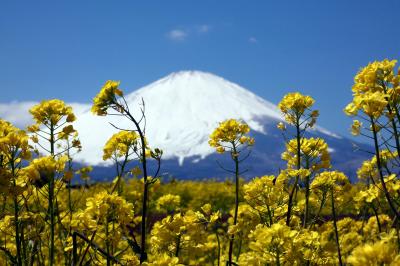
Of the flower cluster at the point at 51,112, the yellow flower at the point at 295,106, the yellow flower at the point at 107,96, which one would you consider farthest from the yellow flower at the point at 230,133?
the yellow flower at the point at 107,96

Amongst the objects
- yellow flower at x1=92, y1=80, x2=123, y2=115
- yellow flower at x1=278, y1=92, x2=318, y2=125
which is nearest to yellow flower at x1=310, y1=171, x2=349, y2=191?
yellow flower at x1=278, y1=92, x2=318, y2=125

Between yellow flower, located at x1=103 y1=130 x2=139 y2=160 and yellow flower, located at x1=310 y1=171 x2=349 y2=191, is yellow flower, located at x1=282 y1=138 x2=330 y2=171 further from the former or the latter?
yellow flower, located at x1=103 y1=130 x2=139 y2=160

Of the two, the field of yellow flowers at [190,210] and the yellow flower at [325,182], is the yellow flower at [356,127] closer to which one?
the field of yellow flowers at [190,210]

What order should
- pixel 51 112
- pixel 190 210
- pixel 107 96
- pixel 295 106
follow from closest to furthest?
pixel 107 96 → pixel 190 210 → pixel 51 112 → pixel 295 106

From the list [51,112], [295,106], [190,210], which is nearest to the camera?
[190,210]

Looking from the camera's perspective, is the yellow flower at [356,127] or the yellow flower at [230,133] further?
the yellow flower at [230,133]

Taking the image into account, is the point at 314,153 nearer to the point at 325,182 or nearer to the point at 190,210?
the point at 325,182

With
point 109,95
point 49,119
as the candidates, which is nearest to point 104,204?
point 109,95

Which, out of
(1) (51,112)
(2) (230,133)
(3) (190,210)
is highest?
(1) (51,112)

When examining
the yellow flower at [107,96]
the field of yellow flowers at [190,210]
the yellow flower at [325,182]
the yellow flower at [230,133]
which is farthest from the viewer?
the yellow flower at [230,133]

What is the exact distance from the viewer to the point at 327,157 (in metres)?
4.25

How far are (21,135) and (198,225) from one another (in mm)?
1424

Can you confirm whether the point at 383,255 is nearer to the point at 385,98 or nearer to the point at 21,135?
the point at 385,98

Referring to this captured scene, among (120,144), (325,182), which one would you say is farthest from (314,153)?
(120,144)
